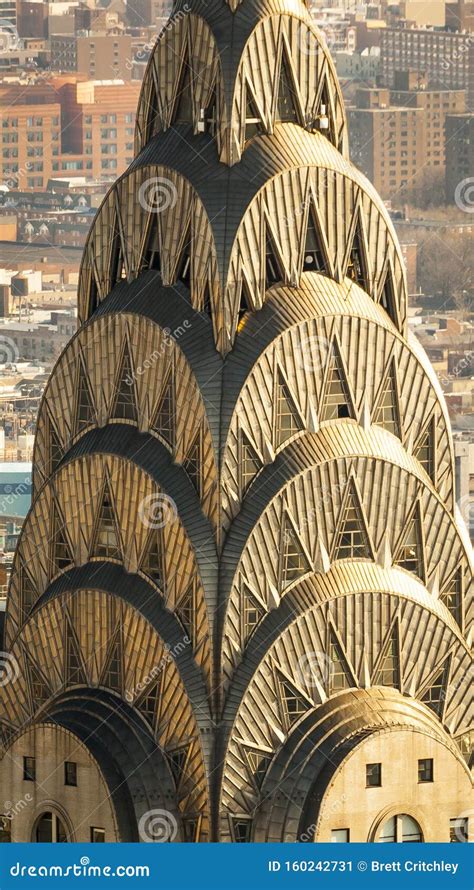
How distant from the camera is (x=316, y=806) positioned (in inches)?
3297

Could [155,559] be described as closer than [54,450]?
Yes

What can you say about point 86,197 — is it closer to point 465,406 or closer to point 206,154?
point 465,406

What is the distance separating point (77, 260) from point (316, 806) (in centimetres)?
9983

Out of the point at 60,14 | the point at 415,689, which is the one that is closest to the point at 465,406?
the point at 60,14

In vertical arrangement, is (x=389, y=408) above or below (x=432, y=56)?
below

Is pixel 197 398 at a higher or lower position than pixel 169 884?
higher

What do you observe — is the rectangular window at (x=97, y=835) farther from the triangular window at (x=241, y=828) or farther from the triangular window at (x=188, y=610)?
the triangular window at (x=188, y=610)

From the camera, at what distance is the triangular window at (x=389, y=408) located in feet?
282

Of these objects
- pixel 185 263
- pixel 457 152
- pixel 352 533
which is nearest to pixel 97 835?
pixel 352 533

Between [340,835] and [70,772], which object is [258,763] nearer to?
[340,835]

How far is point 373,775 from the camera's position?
84562 mm

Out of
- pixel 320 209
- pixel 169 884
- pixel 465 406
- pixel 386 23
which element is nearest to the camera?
pixel 169 884

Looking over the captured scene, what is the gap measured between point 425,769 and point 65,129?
10772 centimetres

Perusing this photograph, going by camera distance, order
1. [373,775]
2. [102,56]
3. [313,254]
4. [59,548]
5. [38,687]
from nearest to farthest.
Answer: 1. [373,775]
2. [313,254]
3. [59,548]
4. [38,687]
5. [102,56]
